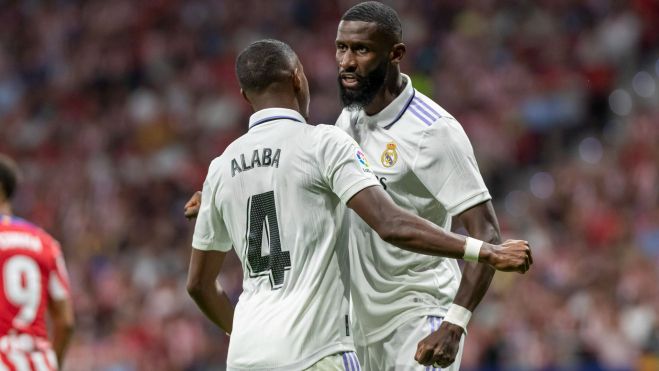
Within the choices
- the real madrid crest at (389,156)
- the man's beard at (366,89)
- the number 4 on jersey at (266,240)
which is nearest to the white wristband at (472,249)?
the number 4 on jersey at (266,240)

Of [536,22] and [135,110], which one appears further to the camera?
[135,110]

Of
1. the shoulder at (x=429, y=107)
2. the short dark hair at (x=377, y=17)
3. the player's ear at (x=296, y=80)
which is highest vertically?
the short dark hair at (x=377, y=17)

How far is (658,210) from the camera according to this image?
452 inches

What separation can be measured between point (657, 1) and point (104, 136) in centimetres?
818

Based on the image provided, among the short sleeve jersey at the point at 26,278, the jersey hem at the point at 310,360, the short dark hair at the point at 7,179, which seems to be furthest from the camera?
the short dark hair at the point at 7,179

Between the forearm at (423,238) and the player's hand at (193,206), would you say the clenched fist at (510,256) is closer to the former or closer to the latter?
the forearm at (423,238)

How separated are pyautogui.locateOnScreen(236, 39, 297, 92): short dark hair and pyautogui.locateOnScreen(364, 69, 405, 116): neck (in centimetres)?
64

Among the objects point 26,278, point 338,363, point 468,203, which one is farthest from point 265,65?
point 26,278

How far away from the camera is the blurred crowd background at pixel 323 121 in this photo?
36.5ft

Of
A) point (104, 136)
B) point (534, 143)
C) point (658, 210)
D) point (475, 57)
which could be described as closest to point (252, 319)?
point (658, 210)

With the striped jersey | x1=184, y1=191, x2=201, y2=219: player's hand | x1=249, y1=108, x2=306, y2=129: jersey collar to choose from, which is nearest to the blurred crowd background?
the striped jersey

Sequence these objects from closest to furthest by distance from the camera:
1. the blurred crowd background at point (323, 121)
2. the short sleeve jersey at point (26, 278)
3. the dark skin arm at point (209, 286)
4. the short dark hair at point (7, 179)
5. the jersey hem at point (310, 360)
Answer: the jersey hem at point (310, 360) < the dark skin arm at point (209, 286) < the short sleeve jersey at point (26, 278) < the short dark hair at point (7, 179) < the blurred crowd background at point (323, 121)

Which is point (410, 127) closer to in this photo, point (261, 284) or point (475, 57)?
point (261, 284)

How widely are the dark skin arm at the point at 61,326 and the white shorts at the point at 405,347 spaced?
2312mm
